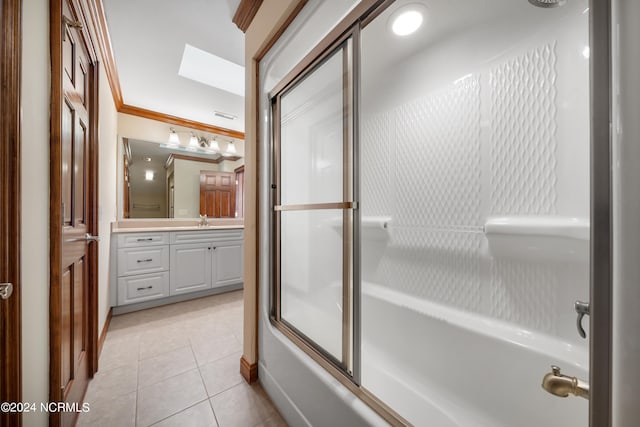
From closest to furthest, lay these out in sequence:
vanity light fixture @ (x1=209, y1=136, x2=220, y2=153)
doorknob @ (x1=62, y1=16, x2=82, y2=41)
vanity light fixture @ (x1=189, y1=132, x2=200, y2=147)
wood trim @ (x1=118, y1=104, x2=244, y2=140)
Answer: doorknob @ (x1=62, y1=16, x2=82, y2=41)
wood trim @ (x1=118, y1=104, x2=244, y2=140)
vanity light fixture @ (x1=189, y1=132, x2=200, y2=147)
vanity light fixture @ (x1=209, y1=136, x2=220, y2=153)

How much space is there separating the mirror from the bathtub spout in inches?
142

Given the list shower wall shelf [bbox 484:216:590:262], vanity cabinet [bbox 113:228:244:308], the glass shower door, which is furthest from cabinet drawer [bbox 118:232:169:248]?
shower wall shelf [bbox 484:216:590:262]

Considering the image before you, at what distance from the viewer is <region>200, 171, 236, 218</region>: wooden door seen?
11.6 feet

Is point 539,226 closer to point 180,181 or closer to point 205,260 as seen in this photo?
point 205,260

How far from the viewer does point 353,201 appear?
1.00 meters

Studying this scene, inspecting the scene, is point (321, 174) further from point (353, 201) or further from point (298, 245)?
point (298, 245)

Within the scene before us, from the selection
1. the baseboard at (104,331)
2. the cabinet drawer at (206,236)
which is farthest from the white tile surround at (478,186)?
the baseboard at (104,331)

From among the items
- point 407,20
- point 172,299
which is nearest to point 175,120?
point 172,299

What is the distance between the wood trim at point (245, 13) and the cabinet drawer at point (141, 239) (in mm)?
2177

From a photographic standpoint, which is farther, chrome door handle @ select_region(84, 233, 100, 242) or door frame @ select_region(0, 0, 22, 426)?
chrome door handle @ select_region(84, 233, 100, 242)

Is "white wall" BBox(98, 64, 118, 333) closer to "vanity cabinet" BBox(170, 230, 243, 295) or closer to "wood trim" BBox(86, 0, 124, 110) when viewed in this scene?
"wood trim" BBox(86, 0, 124, 110)

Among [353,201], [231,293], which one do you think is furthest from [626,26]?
[231,293]

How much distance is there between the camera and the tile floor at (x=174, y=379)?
1315mm

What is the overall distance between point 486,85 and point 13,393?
7.71 feet
